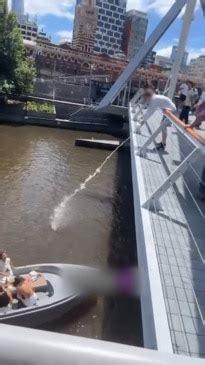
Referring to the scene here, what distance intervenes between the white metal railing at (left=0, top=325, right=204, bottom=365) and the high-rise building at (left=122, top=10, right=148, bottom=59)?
130121 millimetres

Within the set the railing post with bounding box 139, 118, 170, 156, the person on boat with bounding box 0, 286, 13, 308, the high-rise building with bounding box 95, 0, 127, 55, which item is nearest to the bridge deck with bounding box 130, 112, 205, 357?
the railing post with bounding box 139, 118, 170, 156

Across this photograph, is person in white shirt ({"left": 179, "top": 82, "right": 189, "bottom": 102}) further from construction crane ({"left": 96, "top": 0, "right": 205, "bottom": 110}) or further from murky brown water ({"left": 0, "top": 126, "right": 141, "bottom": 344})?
construction crane ({"left": 96, "top": 0, "right": 205, "bottom": 110})

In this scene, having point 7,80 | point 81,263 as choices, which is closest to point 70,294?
point 81,263

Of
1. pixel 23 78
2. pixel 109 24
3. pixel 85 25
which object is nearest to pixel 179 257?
pixel 23 78

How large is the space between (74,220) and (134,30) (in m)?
131

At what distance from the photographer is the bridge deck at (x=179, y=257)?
3.10m

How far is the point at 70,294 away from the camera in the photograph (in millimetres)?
7332

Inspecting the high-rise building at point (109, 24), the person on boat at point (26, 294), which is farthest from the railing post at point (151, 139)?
the high-rise building at point (109, 24)

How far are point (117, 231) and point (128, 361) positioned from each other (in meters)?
11.3

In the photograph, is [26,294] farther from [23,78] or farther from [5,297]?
[23,78]

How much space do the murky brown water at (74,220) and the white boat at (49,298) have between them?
1.13ft

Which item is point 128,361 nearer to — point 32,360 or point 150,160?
point 32,360

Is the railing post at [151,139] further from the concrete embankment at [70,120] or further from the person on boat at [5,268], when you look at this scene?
the concrete embankment at [70,120]

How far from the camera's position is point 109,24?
144m
